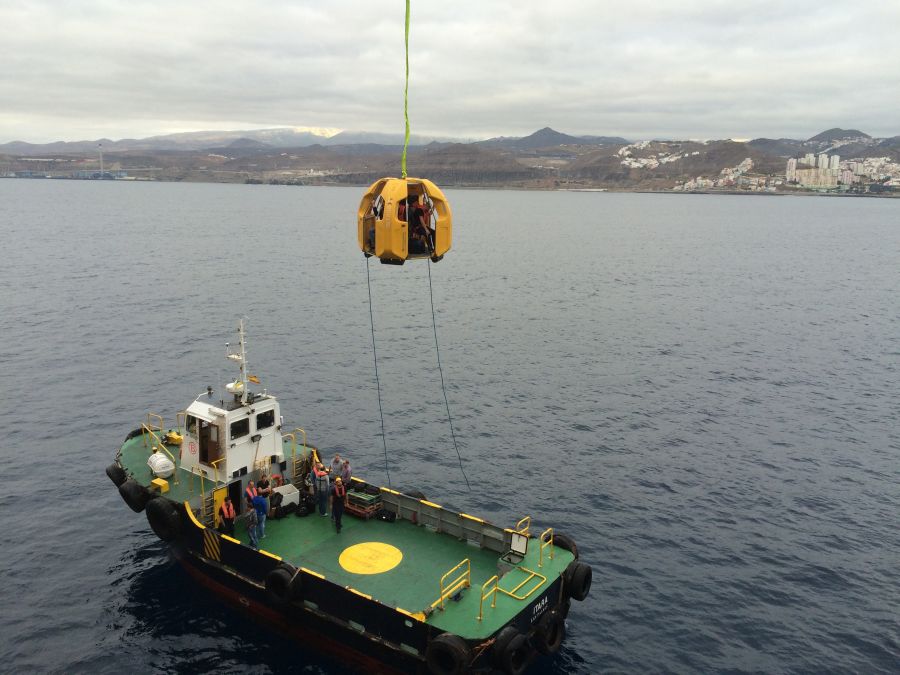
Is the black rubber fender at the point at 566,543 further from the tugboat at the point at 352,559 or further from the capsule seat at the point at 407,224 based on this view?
the capsule seat at the point at 407,224

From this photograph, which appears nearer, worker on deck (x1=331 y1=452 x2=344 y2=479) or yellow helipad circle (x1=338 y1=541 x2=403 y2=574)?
yellow helipad circle (x1=338 y1=541 x2=403 y2=574)

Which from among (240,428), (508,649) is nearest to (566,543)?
(508,649)

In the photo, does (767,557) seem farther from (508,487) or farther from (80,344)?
(80,344)

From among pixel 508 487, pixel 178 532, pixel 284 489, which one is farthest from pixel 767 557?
pixel 178 532

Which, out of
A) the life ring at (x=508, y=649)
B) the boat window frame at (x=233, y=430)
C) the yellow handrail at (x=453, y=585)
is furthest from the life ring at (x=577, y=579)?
the boat window frame at (x=233, y=430)

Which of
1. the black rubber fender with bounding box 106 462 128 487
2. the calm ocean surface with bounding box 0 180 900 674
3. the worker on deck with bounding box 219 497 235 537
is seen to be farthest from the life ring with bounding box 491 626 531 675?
the black rubber fender with bounding box 106 462 128 487

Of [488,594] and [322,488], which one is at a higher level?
[322,488]

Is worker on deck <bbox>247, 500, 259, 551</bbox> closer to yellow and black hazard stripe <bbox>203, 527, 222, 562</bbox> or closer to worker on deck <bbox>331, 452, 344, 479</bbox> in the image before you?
yellow and black hazard stripe <bbox>203, 527, 222, 562</bbox>

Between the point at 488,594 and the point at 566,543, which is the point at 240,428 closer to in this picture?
the point at 488,594
